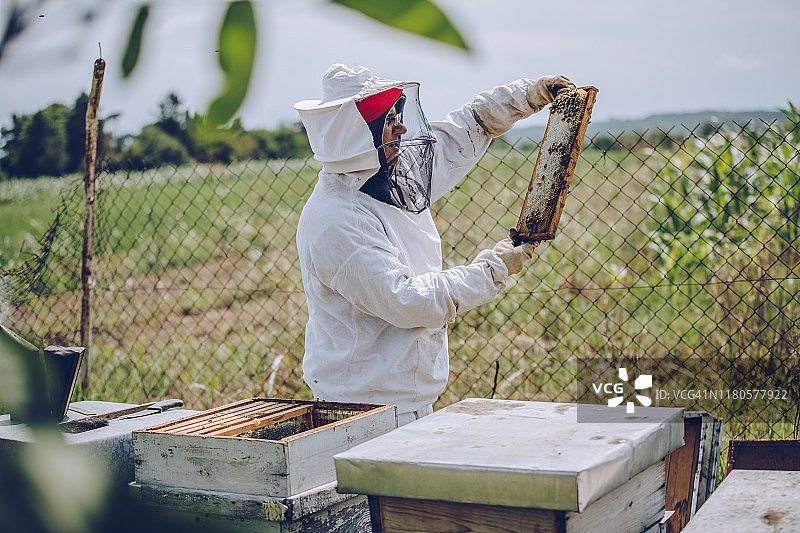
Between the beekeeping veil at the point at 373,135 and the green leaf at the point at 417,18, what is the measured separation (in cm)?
218

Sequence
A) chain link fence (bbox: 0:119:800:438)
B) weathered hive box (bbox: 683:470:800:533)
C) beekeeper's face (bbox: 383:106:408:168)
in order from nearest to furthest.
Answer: weathered hive box (bbox: 683:470:800:533), beekeeper's face (bbox: 383:106:408:168), chain link fence (bbox: 0:119:800:438)

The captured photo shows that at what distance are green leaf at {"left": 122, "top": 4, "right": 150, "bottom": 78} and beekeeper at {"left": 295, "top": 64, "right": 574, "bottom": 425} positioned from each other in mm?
2081

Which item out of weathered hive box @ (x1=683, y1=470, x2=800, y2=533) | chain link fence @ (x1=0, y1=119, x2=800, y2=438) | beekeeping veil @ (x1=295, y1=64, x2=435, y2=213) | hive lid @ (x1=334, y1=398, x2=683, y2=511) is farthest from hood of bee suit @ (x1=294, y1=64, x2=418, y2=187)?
weathered hive box @ (x1=683, y1=470, x2=800, y2=533)

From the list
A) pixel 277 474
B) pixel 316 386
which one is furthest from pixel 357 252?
pixel 277 474

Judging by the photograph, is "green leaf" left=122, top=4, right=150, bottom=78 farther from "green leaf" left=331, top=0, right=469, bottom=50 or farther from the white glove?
the white glove

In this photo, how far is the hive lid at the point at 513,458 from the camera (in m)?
1.63

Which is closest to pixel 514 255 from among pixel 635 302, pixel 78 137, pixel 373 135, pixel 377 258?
pixel 377 258

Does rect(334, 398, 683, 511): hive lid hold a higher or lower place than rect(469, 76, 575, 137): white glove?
lower

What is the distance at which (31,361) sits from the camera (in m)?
0.60

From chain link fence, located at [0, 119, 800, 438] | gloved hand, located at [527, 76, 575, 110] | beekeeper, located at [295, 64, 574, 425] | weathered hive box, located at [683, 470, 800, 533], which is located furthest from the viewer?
chain link fence, located at [0, 119, 800, 438]

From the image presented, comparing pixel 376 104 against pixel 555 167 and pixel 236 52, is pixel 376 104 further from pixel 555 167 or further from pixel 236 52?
pixel 236 52

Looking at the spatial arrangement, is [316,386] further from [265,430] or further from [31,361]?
[31,361]

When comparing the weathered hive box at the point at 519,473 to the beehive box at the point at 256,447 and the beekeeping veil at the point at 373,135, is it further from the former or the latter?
the beekeeping veil at the point at 373,135

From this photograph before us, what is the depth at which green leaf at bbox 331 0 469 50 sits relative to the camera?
421 millimetres
